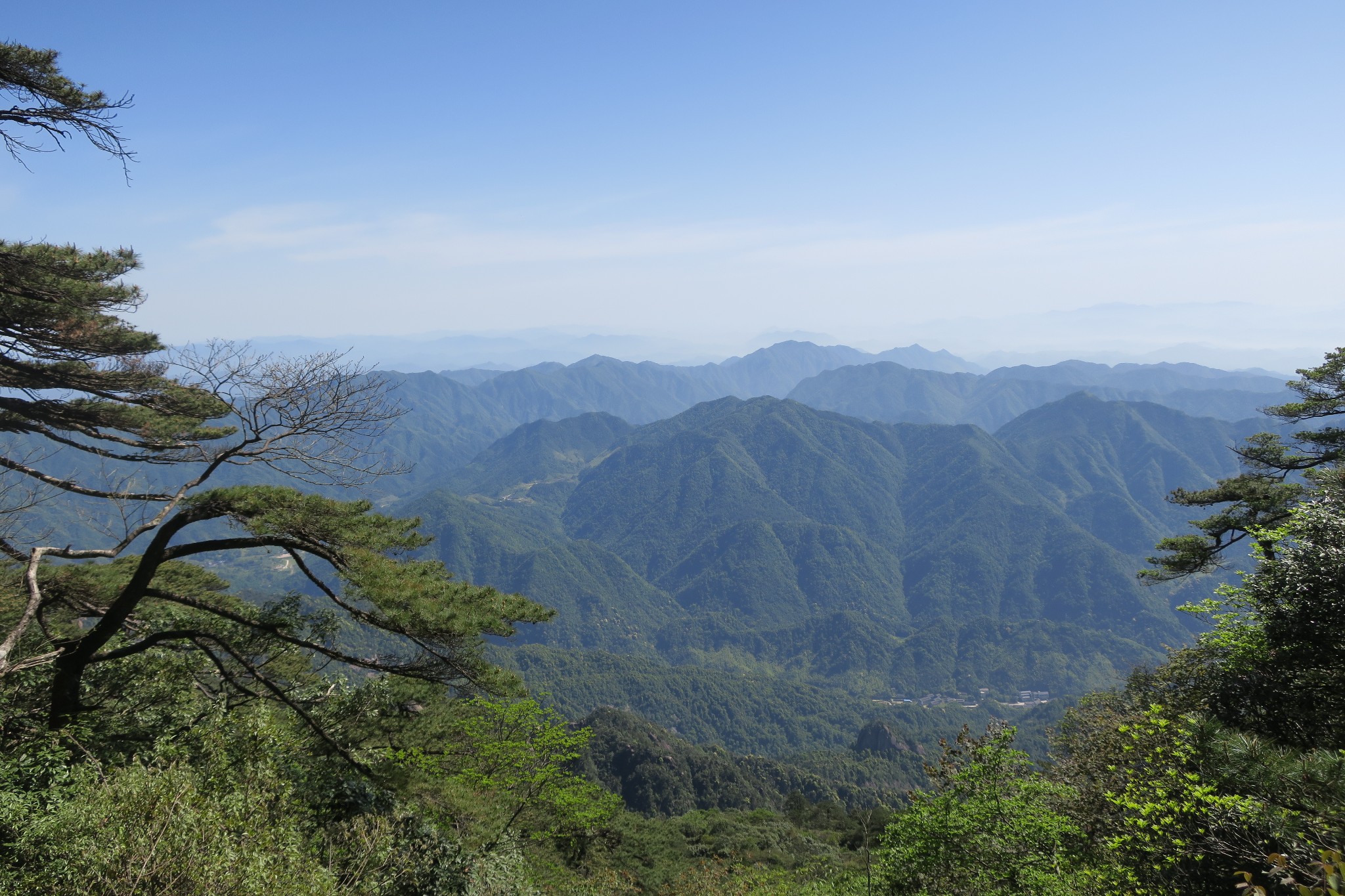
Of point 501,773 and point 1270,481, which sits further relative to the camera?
point 501,773

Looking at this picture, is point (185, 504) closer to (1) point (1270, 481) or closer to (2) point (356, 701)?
(2) point (356, 701)

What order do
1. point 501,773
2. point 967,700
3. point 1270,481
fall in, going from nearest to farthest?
point 1270,481
point 501,773
point 967,700

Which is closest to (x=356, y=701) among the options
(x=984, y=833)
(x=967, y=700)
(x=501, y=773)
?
(x=501, y=773)

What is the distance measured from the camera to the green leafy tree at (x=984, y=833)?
13.2 meters

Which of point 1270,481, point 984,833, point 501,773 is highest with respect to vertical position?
point 1270,481

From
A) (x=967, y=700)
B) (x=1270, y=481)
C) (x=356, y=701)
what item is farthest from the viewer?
(x=967, y=700)

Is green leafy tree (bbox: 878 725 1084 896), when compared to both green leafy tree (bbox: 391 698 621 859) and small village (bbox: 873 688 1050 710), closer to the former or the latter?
green leafy tree (bbox: 391 698 621 859)

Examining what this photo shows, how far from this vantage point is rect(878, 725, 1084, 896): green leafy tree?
13.2 metres

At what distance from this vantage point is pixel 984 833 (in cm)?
1417

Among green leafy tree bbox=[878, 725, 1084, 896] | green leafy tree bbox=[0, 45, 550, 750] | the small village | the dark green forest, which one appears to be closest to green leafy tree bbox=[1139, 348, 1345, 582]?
the dark green forest

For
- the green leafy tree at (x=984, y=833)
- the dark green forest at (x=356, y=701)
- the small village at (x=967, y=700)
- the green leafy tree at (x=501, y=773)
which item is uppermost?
the dark green forest at (x=356, y=701)

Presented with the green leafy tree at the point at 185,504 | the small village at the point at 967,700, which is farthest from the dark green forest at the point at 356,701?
the small village at the point at 967,700

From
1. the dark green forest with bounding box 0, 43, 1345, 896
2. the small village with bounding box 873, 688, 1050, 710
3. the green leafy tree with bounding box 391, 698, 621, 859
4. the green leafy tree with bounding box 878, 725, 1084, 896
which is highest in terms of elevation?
the dark green forest with bounding box 0, 43, 1345, 896

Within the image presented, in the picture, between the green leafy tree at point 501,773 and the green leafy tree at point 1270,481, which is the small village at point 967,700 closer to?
the green leafy tree at point 1270,481
